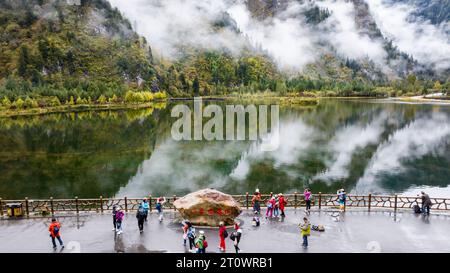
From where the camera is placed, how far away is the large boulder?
2908cm

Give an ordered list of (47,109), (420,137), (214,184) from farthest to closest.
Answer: (47,109)
(420,137)
(214,184)

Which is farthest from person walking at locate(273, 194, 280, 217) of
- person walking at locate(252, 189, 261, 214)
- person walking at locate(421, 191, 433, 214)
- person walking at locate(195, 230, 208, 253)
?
person walking at locate(421, 191, 433, 214)

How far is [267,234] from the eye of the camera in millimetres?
27906

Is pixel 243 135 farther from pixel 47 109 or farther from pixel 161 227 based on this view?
pixel 47 109

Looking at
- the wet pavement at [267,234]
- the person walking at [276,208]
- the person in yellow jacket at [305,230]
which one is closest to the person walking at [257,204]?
the wet pavement at [267,234]

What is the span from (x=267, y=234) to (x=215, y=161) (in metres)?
42.2

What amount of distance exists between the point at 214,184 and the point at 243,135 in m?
46.9

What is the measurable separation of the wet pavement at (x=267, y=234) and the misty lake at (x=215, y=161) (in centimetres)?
1888

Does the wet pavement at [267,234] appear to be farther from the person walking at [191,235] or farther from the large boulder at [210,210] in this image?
the large boulder at [210,210]

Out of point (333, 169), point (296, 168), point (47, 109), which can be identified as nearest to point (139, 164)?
point (296, 168)

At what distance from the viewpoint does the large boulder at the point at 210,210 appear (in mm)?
29078

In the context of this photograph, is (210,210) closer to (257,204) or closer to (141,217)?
(257,204)

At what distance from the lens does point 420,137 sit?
96.9 m

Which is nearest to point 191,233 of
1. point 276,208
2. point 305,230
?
point 305,230
